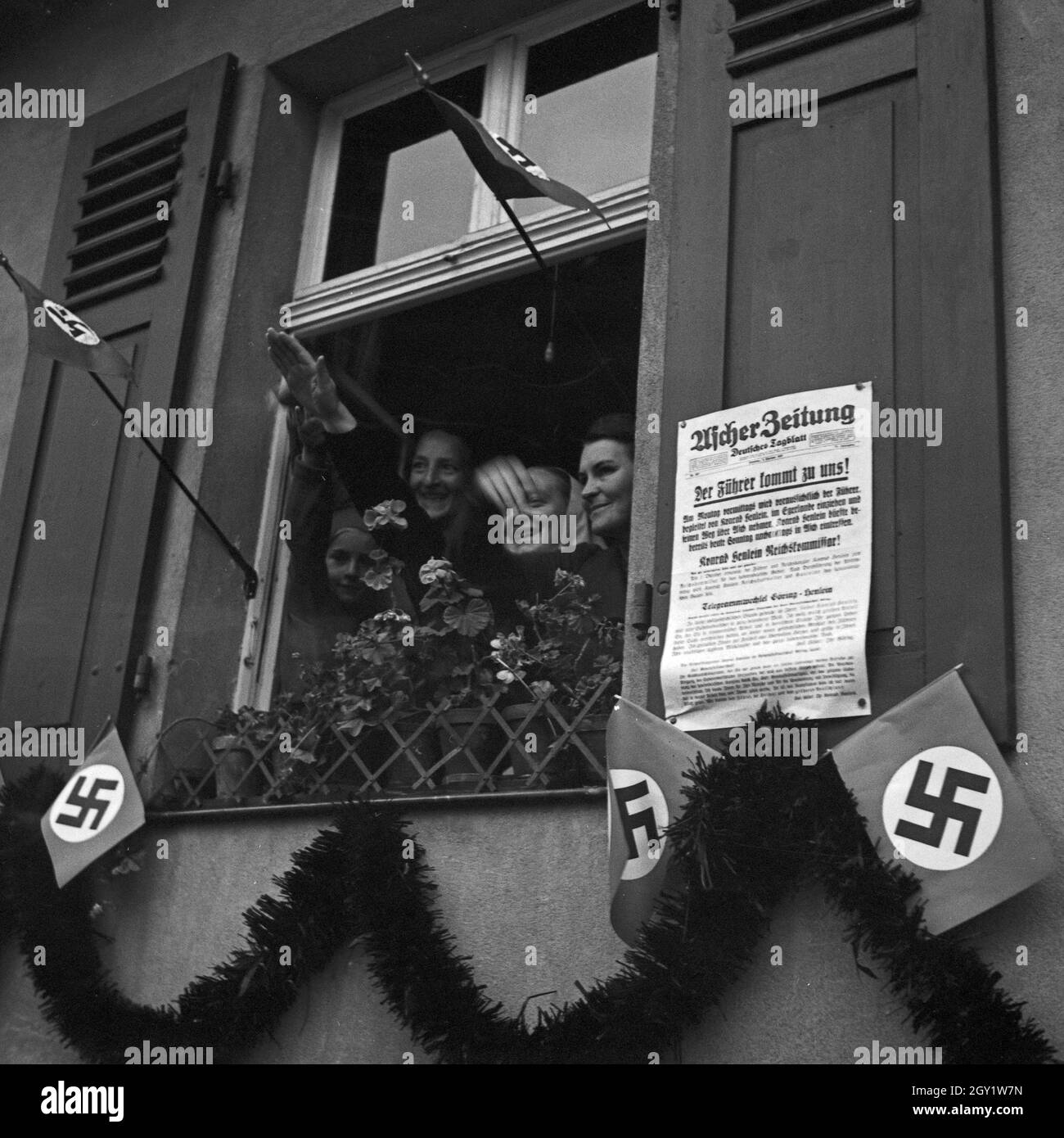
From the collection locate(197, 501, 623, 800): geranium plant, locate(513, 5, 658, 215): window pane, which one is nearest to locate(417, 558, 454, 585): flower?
locate(197, 501, 623, 800): geranium plant

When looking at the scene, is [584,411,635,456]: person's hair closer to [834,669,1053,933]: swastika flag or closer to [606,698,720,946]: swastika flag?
[606,698,720,946]: swastika flag

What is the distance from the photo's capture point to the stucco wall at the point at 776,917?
123 inches

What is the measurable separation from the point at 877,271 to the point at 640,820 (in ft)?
4.78

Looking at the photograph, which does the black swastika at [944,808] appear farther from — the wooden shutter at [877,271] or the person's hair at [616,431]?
the person's hair at [616,431]

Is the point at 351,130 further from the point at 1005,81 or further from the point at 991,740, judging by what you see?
the point at 991,740

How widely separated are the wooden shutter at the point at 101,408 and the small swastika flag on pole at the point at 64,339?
1.28 ft

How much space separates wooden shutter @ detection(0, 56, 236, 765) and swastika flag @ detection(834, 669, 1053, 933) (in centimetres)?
249

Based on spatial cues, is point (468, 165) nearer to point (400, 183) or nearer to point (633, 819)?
point (400, 183)

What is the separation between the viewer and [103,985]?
4152 mm

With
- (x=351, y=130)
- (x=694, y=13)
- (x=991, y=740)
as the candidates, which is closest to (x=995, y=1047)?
(x=991, y=740)

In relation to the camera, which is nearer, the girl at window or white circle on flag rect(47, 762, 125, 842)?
white circle on flag rect(47, 762, 125, 842)

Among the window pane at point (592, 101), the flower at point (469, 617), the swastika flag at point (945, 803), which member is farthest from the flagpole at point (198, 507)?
the swastika flag at point (945, 803)

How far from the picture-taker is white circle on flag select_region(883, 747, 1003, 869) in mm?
3059
